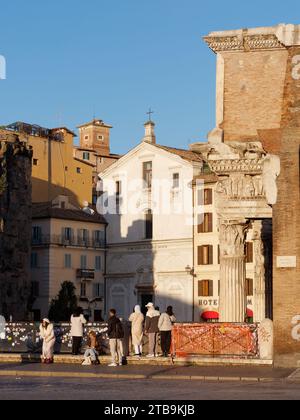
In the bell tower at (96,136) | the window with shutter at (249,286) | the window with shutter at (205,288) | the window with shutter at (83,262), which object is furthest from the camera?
the bell tower at (96,136)

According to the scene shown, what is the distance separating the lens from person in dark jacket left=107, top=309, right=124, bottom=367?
109 ft

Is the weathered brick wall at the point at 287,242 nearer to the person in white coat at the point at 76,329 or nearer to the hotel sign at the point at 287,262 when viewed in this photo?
the hotel sign at the point at 287,262

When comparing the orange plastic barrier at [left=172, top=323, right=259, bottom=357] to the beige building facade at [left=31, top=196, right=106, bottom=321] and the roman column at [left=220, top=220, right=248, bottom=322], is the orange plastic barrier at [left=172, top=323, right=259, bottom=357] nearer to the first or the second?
the roman column at [left=220, top=220, right=248, bottom=322]

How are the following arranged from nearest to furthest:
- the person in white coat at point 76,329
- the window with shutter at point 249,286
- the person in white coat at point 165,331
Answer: the person in white coat at point 165,331, the person in white coat at point 76,329, the window with shutter at point 249,286

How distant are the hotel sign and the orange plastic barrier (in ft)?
9.34

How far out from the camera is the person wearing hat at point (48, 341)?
115 feet

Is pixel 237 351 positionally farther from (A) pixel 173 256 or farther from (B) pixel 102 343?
(A) pixel 173 256

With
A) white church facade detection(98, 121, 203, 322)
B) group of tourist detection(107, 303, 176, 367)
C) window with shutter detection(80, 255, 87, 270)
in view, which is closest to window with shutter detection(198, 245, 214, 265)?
white church facade detection(98, 121, 203, 322)

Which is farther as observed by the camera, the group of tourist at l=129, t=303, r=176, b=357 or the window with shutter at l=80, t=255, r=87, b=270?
the window with shutter at l=80, t=255, r=87, b=270

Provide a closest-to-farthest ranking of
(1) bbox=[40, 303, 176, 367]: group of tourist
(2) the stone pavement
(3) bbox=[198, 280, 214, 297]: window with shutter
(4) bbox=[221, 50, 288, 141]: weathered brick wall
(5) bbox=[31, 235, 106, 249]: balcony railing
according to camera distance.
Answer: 1. (2) the stone pavement
2. (1) bbox=[40, 303, 176, 367]: group of tourist
3. (4) bbox=[221, 50, 288, 141]: weathered brick wall
4. (3) bbox=[198, 280, 214, 297]: window with shutter
5. (5) bbox=[31, 235, 106, 249]: balcony railing

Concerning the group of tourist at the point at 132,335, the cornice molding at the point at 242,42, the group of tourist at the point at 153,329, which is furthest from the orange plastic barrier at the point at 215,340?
the cornice molding at the point at 242,42

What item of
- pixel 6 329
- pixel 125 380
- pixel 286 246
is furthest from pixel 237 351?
pixel 6 329

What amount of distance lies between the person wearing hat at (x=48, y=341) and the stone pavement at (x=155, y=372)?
1.72m

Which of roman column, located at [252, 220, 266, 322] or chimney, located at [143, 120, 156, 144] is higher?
chimney, located at [143, 120, 156, 144]
